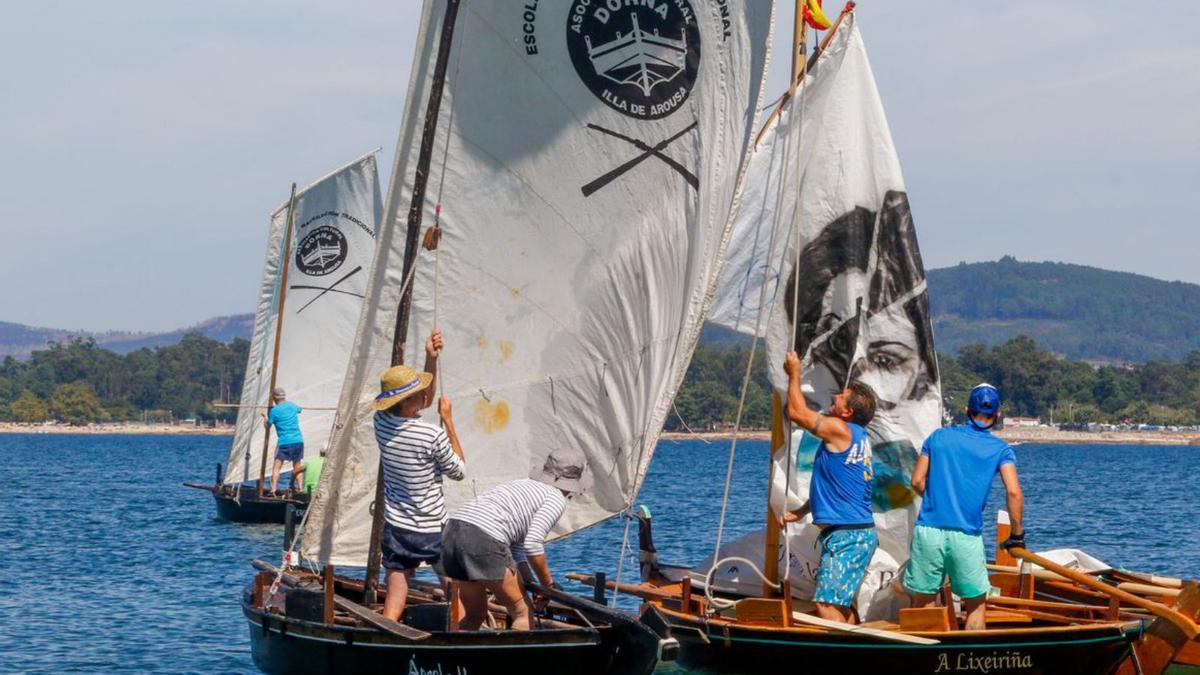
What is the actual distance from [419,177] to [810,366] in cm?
392

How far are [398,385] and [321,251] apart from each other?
23598mm

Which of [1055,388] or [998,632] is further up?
[1055,388]

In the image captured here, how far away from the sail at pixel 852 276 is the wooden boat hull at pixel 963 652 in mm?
1955

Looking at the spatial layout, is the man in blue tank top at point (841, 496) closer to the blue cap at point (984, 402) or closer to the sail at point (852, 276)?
the blue cap at point (984, 402)

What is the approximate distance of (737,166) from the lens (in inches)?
590

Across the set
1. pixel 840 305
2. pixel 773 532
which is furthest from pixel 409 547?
pixel 840 305

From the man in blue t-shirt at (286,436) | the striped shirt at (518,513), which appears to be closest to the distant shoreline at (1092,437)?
the man in blue t-shirt at (286,436)

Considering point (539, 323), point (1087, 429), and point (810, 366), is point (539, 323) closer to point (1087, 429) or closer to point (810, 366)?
point (810, 366)

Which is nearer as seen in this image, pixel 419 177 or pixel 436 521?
pixel 436 521

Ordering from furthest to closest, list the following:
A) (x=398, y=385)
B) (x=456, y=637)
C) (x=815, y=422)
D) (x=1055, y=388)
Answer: (x=1055, y=388), (x=815, y=422), (x=398, y=385), (x=456, y=637)

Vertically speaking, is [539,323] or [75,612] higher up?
[539,323]

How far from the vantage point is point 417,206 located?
14812mm

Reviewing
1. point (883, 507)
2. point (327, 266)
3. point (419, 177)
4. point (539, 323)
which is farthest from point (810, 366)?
point (327, 266)

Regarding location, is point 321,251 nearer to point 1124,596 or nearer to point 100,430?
point 1124,596
